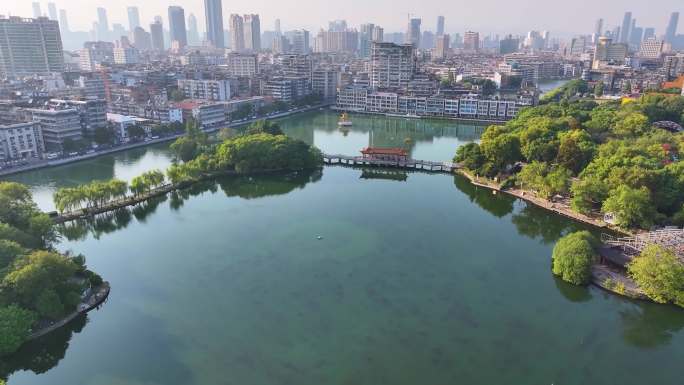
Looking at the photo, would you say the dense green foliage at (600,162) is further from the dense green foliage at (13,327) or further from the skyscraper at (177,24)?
the skyscraper at (177,24)

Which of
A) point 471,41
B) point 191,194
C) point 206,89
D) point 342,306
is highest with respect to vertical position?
point 471,41

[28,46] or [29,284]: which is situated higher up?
[28,46]

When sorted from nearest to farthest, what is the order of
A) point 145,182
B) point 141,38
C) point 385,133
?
1. point 145,182
2. point 385,133
3. point 141,38

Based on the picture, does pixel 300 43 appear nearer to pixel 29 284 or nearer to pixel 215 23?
pixel 215 23

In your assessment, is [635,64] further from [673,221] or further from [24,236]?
[24,236]

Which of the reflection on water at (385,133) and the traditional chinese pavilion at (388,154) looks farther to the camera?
the reflection on water at (385,133)

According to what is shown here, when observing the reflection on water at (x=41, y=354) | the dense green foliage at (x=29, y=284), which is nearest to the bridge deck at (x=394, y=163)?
the dense green foliage at (x=29, y=284)

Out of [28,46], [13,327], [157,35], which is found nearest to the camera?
[13,327]

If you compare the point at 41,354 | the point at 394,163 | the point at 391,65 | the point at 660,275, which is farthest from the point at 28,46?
the point at 660,275
